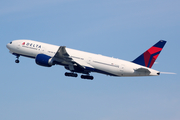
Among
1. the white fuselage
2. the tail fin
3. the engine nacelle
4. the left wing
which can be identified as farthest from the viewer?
the engine nacelle

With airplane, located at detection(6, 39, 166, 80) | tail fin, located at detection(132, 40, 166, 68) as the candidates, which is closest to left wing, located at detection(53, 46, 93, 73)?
airplane, located at detection(6, 39, 166, 80)

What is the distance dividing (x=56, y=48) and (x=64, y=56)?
14.0ft

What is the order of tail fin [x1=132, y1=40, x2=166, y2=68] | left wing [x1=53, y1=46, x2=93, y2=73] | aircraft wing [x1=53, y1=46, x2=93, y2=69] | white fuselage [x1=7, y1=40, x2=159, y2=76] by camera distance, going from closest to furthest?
1. white fuselage [x1=7, y1=40, x2=159, y2=76]
2. tail fin [x1=132, y1=40, x2=166, y2=68]
3. aircraft wing [x1=53, y1=46, x2=93, y2=69]
4. left wing [x1=53, y1=46, x2=93, y2=73]

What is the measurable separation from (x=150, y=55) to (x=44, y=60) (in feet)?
60.9

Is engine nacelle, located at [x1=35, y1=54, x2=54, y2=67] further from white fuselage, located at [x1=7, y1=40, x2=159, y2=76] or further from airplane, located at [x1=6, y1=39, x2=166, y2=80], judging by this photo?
white fuselage, located at [x1=7, y1=40, x2=159, y2=76]

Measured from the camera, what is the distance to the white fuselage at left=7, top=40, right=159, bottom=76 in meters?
53.7

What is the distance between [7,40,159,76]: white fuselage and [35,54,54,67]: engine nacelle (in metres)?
2.59

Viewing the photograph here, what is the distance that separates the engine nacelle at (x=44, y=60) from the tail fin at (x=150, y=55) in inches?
602

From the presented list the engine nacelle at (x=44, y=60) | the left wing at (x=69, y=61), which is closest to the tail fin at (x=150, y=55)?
the left wing at (x=69, y=61)

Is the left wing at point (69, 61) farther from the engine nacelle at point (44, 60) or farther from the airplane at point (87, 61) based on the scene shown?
the engine nacelle at point (44, 60)

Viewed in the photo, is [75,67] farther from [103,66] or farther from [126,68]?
[126,68]

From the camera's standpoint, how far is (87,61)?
57000 millimetres

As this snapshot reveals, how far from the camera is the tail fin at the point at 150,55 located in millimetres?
54062

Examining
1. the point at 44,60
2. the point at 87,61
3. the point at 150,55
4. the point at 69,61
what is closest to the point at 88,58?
the point at 87,61
